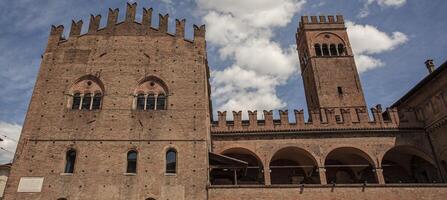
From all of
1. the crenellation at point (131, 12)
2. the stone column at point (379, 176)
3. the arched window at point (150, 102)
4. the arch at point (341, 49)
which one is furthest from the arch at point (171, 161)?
the arch at point (341, 49)

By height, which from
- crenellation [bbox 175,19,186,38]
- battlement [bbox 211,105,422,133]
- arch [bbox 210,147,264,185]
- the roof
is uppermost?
crenellation [bbox 175,19,186,38]

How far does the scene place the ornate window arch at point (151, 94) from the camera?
1712cm

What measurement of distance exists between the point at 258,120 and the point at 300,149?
121 inches

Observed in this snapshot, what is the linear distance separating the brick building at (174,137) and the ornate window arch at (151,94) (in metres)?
0.06

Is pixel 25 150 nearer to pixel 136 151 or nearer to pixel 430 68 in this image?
pixel 136 151

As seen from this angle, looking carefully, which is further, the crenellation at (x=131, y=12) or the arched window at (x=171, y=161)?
the crenellation at (x=131, y=12)

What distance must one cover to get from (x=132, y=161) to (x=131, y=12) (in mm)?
9235

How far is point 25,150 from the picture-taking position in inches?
600

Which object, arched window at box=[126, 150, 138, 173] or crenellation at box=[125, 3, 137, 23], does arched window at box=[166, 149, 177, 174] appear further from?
crenellation at box=[125, 3, 137, 23]

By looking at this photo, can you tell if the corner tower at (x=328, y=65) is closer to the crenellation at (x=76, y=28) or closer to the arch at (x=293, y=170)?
the arch at (x=293, y=170)

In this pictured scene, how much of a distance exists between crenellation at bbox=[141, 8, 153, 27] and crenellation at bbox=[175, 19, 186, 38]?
5.18 ft

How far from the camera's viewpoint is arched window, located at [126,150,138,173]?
50.1 feet

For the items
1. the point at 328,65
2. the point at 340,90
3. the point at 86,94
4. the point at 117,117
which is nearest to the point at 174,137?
the point at 117,117

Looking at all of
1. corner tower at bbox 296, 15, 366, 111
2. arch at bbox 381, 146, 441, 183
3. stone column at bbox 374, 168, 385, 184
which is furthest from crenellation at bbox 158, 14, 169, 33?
arch at bbox 381, 146, 441, 183
